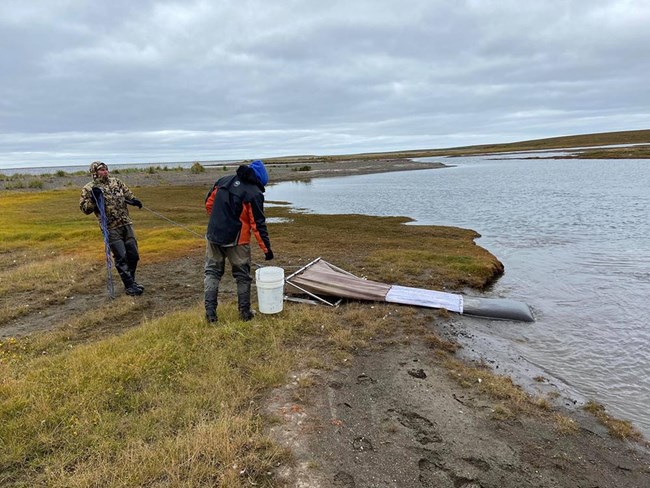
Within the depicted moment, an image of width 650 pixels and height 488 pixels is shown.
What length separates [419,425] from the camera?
4988 millimetres

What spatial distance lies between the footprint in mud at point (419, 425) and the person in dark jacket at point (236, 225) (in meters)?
3.44

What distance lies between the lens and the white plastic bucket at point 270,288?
25.3 ft

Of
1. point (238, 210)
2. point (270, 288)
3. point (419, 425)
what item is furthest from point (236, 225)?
point (419, 425)

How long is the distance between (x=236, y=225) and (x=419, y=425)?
4232 mm

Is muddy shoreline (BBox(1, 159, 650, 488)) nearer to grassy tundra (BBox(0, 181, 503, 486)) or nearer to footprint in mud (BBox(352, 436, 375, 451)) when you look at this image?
footprint in mud (BBox(352, 436, 375, 451))

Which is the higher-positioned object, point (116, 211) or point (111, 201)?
point (111, 201)

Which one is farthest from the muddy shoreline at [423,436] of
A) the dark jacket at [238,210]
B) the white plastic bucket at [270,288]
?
the dark jacket at [238,210]

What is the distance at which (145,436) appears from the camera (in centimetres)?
440

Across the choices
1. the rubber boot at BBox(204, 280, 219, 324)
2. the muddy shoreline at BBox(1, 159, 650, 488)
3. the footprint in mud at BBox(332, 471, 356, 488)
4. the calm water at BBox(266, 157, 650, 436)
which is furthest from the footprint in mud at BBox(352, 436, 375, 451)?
the calm water at BBox(266, 157, 650, 436)

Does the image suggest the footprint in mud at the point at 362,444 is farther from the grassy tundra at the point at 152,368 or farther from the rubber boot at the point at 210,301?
the rubber boot at the point at 210,301

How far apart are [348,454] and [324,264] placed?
22.9 ft

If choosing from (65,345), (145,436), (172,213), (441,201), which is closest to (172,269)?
(65,345)

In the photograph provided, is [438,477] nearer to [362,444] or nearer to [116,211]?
[362,444]

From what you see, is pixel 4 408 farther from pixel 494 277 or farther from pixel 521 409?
pixel 494 277
